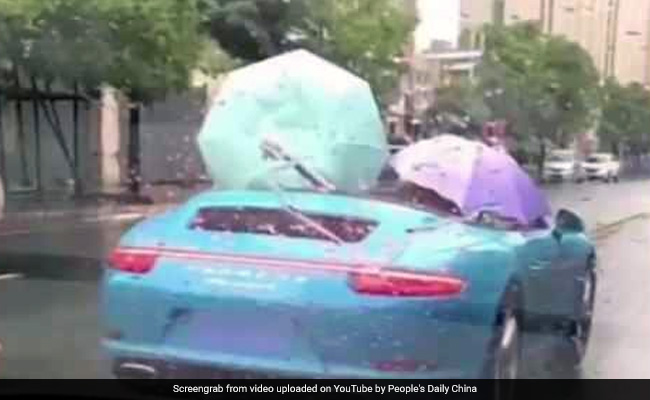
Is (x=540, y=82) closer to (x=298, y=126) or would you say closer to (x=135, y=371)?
(x=298, y=126)

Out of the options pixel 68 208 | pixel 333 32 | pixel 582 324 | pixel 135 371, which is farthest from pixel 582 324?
pixel 68 208

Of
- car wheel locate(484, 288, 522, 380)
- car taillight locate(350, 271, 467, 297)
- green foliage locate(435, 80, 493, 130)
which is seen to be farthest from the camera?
green foliage locate(435, 80, 493, 130)

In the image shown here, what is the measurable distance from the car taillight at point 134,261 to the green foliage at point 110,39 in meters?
0.52

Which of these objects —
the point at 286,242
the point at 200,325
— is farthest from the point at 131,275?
the point at 286,242

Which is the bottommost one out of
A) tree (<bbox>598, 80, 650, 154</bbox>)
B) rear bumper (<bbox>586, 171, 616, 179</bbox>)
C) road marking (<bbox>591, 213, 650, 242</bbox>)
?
road marking (<bbox>591, 213, 650, 242</bbox>)

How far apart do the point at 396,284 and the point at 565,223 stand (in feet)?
1.61

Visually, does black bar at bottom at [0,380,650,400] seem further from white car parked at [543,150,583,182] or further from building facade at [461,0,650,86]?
building facade at [461,0,650,86]

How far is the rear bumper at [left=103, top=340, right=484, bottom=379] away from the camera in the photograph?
243 cm

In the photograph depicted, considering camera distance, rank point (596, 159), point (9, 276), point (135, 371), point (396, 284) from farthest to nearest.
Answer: point (9, 276), point (596, 159), point (135, 371), point (396, 284)

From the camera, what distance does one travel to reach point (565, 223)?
257 centimetres

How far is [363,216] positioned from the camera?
96.0 inches

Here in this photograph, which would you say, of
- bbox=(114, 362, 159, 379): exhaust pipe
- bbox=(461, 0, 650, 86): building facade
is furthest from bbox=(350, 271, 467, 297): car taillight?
bbox=(461, 0, 650, 86): building facade

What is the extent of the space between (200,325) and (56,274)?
0.69m

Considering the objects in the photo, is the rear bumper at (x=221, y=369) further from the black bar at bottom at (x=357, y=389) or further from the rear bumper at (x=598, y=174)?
the rear bumper at (x=598, y=174)
